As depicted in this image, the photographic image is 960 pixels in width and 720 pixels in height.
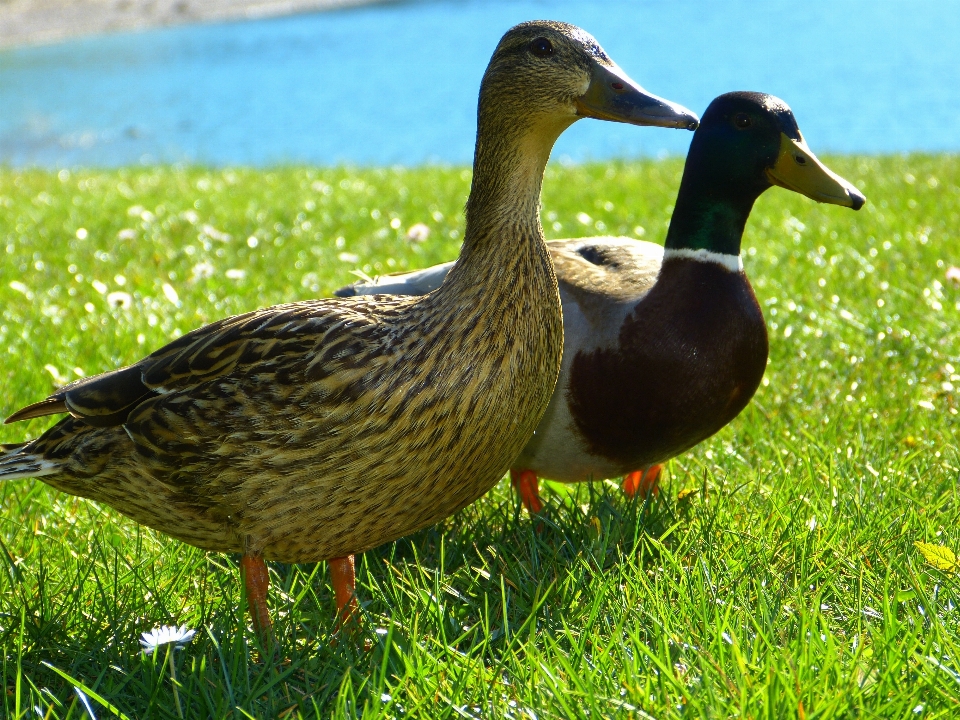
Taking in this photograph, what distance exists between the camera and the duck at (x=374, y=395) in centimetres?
219

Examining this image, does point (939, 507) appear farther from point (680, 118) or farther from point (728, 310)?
point (680, 118)

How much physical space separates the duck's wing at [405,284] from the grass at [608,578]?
0.68 metres

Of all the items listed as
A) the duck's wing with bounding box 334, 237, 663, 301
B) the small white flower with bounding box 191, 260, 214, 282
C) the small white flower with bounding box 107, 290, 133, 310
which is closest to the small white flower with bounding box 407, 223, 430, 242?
the small white flower with bounding box 191, 260, 214, 282

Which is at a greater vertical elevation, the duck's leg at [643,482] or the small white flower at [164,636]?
the duck's leg at [643,482]

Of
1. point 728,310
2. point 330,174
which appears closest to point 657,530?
point 728,310

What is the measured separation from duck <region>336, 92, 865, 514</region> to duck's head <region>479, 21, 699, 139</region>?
0.65m

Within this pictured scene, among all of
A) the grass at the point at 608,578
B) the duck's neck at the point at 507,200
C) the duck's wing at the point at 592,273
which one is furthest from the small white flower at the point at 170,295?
the duck's neck at the point at 507,200

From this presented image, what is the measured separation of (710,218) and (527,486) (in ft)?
3.19

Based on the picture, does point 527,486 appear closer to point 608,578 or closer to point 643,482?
point 643,482

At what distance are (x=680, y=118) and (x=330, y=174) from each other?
744 cm

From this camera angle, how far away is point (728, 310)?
2.83 m

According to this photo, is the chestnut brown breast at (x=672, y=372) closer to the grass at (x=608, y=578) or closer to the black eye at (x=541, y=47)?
the grass at (x=608, y=578)

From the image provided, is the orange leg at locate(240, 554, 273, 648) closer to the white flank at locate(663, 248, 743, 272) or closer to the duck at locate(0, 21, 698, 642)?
the duck at locate(0, 21, 698, 642)

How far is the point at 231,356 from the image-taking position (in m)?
2.35
